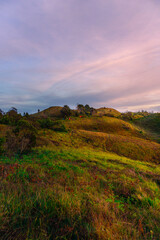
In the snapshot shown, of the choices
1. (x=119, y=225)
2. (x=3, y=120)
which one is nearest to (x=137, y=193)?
(x=119, y=225)

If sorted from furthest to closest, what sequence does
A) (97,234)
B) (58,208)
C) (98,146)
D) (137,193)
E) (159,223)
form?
(98,146) → (137,193) → (159,223) → (58,208) → (97,234)

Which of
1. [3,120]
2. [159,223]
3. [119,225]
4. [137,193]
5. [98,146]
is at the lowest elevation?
[98,146]

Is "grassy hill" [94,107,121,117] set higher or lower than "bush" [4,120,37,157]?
higher

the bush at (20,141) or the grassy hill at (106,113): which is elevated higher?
the grassy hill at (106,113)

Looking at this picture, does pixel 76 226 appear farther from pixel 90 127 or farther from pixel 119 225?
pixel 90 127

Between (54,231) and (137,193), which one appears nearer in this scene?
(54,231)

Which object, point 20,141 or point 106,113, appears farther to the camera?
point 106,113

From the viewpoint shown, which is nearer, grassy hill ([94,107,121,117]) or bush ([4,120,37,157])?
bush ([4,120,37,157])

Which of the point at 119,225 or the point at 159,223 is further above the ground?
the point at 119,225

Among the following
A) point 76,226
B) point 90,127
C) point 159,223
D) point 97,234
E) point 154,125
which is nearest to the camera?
point 97,234

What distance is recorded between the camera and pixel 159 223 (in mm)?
2873

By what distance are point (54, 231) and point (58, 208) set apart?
0.37 m

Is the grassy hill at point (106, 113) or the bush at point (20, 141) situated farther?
the grassy hill at point (106, 113)

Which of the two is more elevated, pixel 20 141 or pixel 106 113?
pixel 106 113
